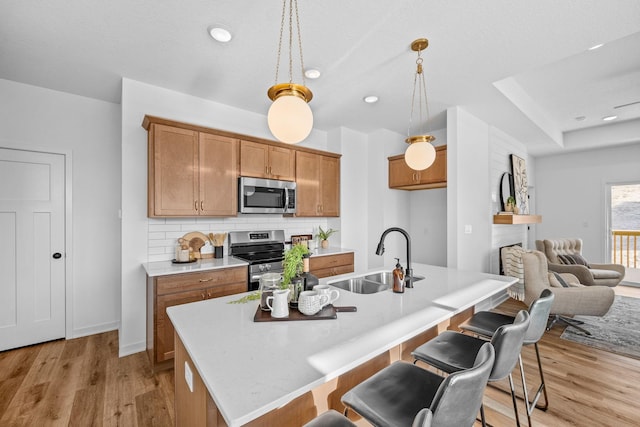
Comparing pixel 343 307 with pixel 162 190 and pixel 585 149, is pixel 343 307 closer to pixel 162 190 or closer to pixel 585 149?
pixel 162 190

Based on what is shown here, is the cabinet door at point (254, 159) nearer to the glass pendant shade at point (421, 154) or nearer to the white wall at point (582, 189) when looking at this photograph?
the glass pendant shade at point (421, 154)

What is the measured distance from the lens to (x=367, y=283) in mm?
2162

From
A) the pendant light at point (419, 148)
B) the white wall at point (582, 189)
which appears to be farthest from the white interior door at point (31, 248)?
the white wall at point (582, 189)

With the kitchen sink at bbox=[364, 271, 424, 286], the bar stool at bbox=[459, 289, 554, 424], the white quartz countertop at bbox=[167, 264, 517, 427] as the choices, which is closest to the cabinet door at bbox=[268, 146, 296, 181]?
the kitchen sink at bbox=[364, 271, 424, 286]

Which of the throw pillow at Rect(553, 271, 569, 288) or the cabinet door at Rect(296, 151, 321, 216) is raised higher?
the cabinet door at Rect(296, 151, 321, 216)

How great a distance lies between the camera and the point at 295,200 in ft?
12.3

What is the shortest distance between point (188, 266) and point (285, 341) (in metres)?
1.94

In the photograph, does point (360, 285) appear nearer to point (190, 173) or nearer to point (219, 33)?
point (190, 173)

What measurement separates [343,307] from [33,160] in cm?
366

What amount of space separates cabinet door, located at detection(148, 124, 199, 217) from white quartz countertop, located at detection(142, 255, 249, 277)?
0.50 meters

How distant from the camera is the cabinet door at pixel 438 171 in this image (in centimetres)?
379

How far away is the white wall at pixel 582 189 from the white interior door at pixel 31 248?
341 inches

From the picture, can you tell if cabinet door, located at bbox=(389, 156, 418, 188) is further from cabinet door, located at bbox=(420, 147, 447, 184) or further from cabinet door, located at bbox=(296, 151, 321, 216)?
cabinet door, located at bbox=(296, 151, 321, 216)

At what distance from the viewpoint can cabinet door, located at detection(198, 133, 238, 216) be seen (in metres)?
3.00
